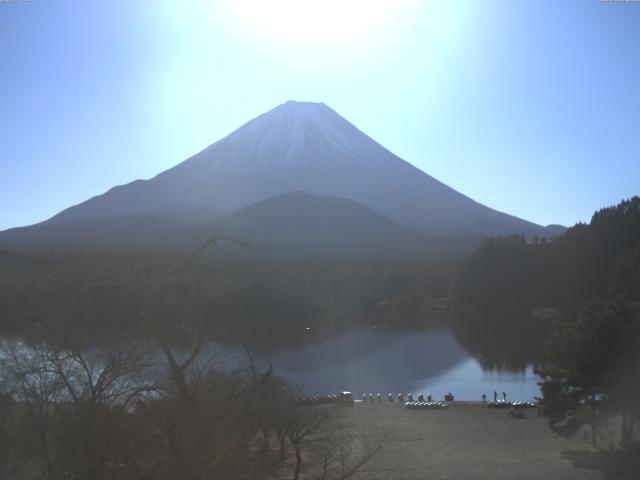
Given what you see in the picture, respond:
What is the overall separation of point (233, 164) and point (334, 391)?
5747cm

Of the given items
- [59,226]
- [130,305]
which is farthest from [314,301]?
[59,226]

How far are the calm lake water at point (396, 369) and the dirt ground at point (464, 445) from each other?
2686 millimetres

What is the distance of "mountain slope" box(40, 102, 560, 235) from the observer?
66.8 m

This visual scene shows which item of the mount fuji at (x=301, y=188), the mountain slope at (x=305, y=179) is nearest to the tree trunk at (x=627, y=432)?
the mount fuji at (x=301, y=188)

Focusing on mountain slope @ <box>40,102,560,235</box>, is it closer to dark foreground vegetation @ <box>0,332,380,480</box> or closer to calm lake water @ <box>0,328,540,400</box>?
calm lake water @ <box>0,328,540,400</box>

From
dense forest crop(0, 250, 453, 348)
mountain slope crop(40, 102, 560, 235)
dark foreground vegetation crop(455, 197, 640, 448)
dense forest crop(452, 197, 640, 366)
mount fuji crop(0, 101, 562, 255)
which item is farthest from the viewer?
mountain slope crop(40, 102, 560, 235)

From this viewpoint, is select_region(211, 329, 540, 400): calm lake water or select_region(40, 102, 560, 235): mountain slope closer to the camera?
select_region(211, 329, 540, 400): calm lake water

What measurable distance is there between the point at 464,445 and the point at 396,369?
9.65 m

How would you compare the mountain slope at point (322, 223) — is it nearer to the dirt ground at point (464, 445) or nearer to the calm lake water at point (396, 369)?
the calm lake water at point (396, 369)

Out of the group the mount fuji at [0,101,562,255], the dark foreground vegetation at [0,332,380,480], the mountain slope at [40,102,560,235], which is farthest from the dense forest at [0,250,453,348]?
the mountain slope at [40,102,560,235]

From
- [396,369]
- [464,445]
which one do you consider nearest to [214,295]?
[464,445]

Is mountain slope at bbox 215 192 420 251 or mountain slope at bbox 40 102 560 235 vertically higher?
mountain slope at bbox 40 102 560 235

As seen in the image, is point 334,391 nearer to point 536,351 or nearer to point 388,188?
point 536,351

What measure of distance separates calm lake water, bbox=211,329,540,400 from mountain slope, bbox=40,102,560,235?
41.3m
